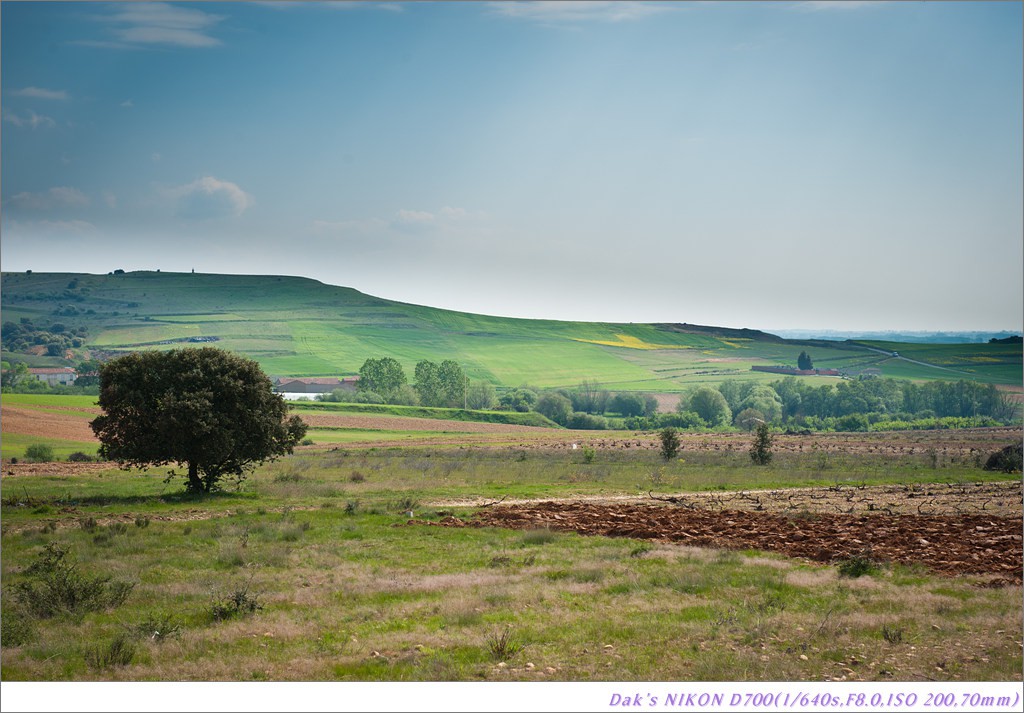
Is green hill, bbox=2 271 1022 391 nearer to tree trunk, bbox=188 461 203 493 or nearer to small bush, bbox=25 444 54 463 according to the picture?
small bush, bbox=25 444 54 463

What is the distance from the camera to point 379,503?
2273 cm

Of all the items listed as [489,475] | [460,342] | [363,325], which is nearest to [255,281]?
[363,325]

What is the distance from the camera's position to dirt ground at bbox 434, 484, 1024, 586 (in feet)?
45.8

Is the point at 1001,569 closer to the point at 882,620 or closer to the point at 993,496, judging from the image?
the point at 882,620

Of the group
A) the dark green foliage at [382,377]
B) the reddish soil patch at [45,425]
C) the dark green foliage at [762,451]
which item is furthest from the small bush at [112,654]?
the dark green foliage at [382,377]

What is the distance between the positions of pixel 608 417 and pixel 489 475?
232 ft

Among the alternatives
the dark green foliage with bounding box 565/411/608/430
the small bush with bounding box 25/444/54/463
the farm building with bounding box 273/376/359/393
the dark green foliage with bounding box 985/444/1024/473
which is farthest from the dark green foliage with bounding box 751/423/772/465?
Answer: the farm building with bounding box 273/376/359/393

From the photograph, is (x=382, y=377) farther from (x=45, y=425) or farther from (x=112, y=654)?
(x=112, y=654)

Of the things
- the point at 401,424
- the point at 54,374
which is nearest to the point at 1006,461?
the point at 401,424

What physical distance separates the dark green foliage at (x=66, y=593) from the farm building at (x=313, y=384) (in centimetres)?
7981

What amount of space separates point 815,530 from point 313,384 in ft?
274

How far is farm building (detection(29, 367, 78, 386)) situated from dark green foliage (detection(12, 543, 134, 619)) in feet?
251

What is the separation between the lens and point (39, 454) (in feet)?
122

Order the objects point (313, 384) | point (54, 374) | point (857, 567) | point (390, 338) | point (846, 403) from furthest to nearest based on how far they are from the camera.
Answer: point (390, 338) < point (846, 403) < point (313, 384) < point (54, 374) < point (857, 567)
